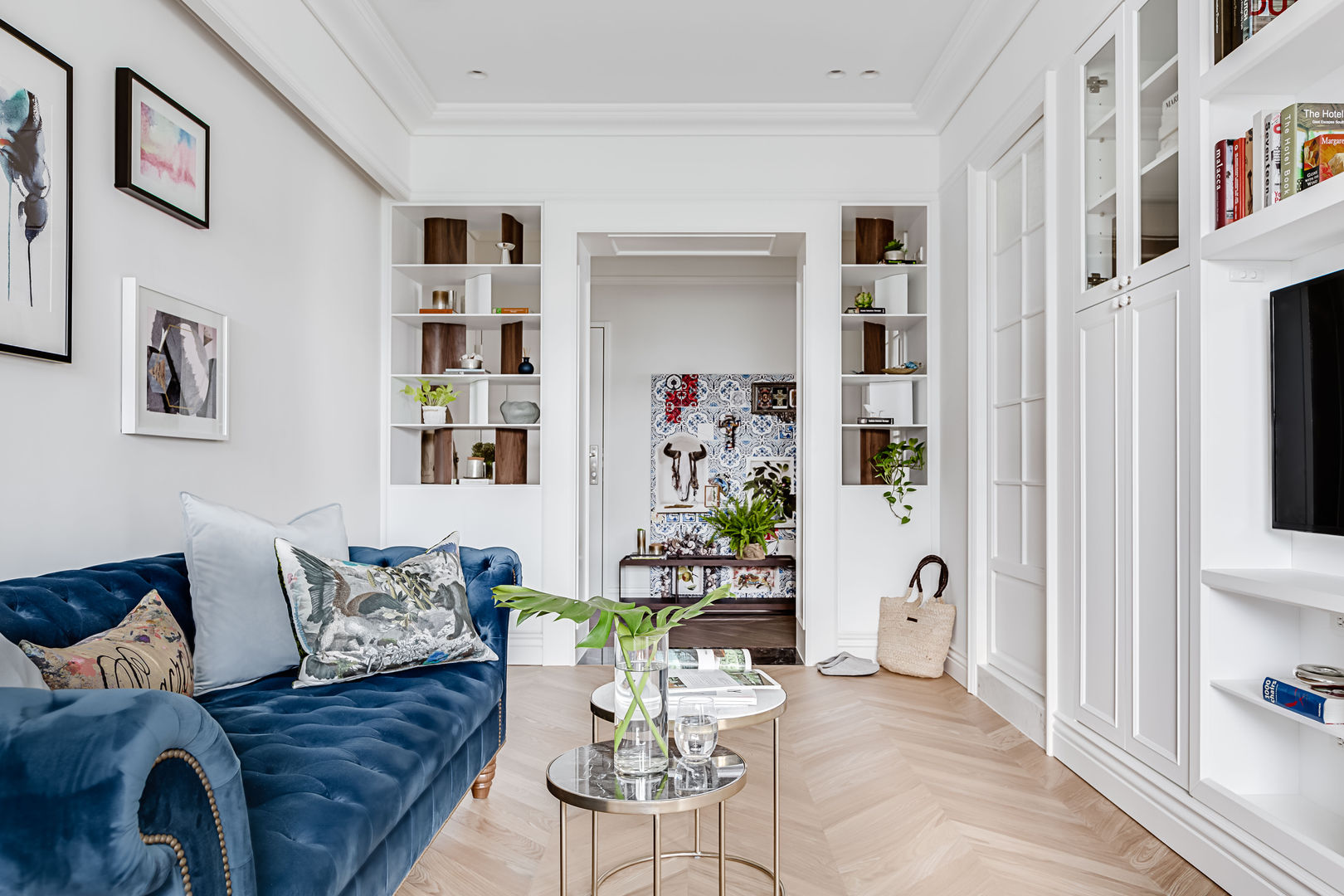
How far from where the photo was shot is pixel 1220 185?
2.22 m

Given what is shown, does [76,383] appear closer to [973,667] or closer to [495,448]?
[495,448]

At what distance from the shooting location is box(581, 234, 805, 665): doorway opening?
6.58 metres

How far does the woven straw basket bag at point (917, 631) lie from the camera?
433 cm

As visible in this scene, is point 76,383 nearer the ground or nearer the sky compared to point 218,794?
nearer the sky

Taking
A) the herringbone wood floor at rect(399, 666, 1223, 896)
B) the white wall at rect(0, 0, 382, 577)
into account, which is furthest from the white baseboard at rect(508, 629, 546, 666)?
the herringbone wood floor at rect(399, 666, 1223, 896)

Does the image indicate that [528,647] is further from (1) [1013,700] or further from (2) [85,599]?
(2) [85,599]

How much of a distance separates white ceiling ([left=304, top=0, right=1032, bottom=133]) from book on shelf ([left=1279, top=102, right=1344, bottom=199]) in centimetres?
165

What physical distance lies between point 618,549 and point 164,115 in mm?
4521

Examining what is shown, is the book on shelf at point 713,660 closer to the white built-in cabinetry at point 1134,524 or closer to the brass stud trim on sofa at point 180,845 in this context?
the white built-in cabinetry at point 1134,524

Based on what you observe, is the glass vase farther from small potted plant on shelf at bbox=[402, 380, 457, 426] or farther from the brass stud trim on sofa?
small potted plant on shelf at bbox=[402, 380, 457, 426]

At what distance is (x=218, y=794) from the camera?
Result: 43.2 inches

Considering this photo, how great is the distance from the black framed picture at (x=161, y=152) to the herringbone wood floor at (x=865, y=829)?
79.2 inches

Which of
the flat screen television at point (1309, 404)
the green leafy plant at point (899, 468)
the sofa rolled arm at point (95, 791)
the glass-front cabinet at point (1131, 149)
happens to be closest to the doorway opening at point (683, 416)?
the green leafy plant at point (899, 468)

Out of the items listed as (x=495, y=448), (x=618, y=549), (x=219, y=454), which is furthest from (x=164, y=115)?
(x=618, y=549)
